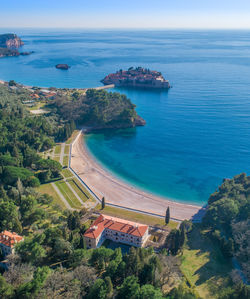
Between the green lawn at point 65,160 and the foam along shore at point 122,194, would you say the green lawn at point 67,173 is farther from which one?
the green lawn at point 65,160

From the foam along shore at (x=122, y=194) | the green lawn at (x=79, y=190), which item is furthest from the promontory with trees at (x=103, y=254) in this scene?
the foam along shore at (x=122, y=194)

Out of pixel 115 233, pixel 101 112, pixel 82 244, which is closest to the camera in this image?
pixel 82 244

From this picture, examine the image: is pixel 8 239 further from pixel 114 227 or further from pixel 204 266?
pixel 204 266

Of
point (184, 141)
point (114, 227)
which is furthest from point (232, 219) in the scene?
point (184, 141)

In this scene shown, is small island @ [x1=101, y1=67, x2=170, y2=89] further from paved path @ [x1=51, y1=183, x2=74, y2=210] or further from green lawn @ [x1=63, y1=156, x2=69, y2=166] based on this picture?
paved path @ [x1=51, y1=183, x2=74, y2=210]

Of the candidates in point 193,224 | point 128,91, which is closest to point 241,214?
point 193,224
